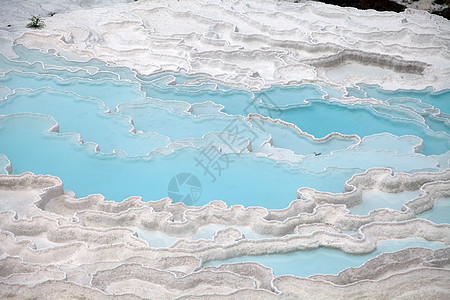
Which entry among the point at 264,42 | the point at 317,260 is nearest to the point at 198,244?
the point at 317,260

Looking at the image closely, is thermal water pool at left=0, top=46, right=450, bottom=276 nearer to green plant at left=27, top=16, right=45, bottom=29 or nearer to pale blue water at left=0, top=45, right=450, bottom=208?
pale blue water at left=0, top=45, right=450, bottom=208

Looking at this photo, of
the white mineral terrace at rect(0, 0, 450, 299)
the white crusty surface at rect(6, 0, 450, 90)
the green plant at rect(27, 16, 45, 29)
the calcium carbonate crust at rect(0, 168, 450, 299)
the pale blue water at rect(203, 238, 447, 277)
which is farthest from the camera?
the green plant at rect(27, 16, 45, 29)

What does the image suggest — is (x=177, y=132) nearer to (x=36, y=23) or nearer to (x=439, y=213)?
(x=439, y=213)

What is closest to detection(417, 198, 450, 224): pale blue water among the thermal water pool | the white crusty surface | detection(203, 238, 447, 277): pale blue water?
the thermal water pool

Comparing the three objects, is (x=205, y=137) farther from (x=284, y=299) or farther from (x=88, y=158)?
(x=284, y=299)

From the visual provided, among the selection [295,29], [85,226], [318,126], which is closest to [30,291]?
[85,226]

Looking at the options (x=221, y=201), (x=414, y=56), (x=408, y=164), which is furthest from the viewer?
(x=414, y=56)
